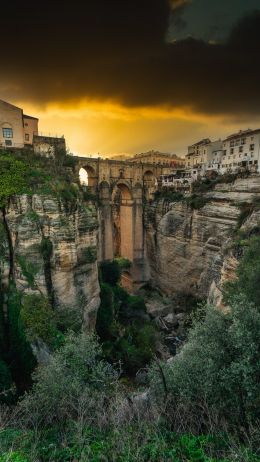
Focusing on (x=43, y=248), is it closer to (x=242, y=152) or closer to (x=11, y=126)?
(x=11, y=126)

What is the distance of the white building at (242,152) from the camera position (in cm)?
3622

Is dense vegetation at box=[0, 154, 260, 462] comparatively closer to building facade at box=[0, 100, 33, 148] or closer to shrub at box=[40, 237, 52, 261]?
shrub at box=[40, 237, 52, 261]

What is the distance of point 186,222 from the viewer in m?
29.9

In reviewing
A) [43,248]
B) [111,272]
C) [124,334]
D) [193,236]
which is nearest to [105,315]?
[124,334]

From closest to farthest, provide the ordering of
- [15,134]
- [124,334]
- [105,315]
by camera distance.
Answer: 1. [105,315]
2. [124,334]
3. [15,134]

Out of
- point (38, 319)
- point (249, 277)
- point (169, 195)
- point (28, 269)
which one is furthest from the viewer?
point (169, 195)

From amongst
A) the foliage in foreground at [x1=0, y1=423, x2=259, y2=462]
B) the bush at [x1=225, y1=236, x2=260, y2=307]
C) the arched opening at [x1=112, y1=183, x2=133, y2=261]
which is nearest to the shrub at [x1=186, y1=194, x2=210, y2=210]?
the arched opening at [x1=112, y1=183, x2=133, y2=261]

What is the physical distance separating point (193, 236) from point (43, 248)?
1861 centimetres

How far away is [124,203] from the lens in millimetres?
37969

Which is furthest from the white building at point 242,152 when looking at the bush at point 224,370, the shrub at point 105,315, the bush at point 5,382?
the bush at point 5,382

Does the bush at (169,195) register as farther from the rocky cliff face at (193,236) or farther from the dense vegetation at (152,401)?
the dense vegetation at (152,401)

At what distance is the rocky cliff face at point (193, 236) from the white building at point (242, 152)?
33.3ft

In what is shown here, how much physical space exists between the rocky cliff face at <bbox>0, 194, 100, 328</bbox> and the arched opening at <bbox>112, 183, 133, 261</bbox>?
69.7 feet

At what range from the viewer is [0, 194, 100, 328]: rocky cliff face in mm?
14445
